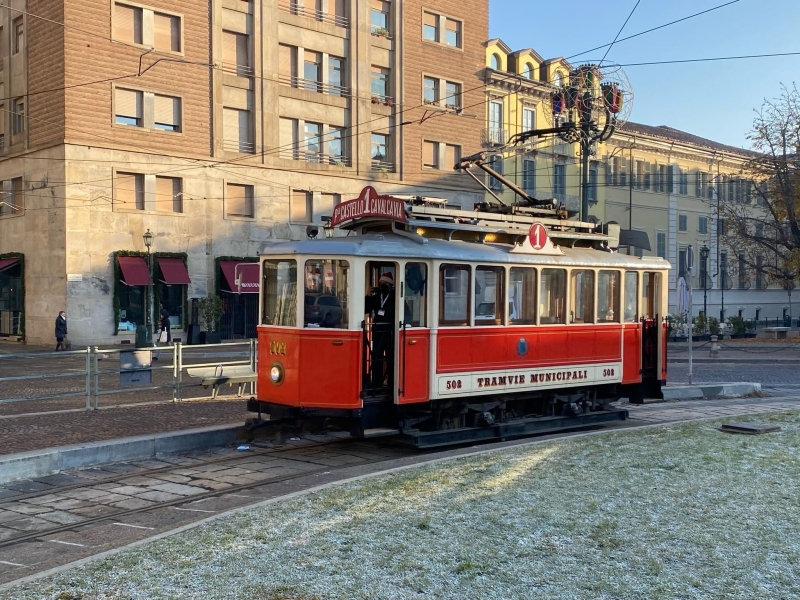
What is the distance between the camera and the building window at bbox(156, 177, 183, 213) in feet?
111

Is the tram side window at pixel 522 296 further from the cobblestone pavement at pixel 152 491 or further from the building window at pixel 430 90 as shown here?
the building window at pixel 430 90

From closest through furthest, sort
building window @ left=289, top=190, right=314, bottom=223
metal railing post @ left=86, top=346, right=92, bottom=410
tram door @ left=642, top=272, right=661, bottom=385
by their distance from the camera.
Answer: metal railing post @ left=86, top=346, right=92, bottom=410 < tram door @ left=642, top=272, right=661, bottom=385 < building window @ left=289, top=190, right=314, bottom=223

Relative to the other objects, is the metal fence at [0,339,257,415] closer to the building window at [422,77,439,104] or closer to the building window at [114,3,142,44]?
the building window at [114,3,142,44]

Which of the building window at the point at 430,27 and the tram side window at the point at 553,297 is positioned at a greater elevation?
the building window at the point at 430,27

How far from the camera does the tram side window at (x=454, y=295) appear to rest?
1095cm

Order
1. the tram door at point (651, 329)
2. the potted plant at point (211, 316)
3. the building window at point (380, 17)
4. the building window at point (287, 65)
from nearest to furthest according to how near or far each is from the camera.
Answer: the tram door at point (651, 329)
the potted plant at point (211, 316)
the building window at point (287, 65)
the building window at point (380, 17)

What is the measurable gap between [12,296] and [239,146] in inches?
444

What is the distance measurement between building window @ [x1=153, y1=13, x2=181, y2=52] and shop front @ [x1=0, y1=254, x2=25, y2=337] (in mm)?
10199

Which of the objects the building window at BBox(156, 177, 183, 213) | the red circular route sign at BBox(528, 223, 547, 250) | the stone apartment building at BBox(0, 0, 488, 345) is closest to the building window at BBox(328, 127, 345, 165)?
the stone apartment building at BBox(0, 0, 488, 345)

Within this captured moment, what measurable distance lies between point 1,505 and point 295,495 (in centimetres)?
299

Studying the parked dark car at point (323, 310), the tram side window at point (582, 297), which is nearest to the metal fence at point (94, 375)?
the parked dark car at point (323, 310)

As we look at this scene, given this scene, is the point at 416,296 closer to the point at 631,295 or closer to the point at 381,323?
the point at 381,323

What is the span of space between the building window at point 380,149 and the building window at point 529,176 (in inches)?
393

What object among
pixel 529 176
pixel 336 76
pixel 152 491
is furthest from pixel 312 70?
pixel 152 491
